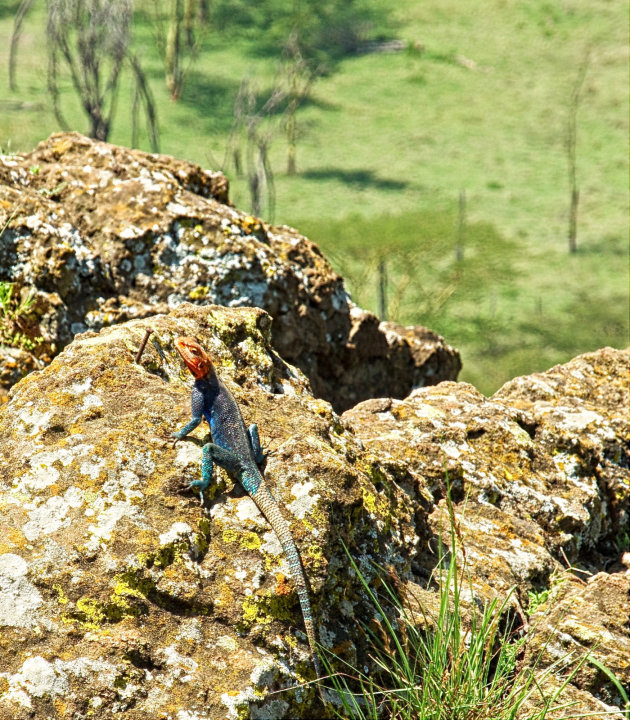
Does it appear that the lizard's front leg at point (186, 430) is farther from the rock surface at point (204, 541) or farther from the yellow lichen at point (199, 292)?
the yellow lichen at point (199, 292)

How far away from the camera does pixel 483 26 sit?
2020 centimetres

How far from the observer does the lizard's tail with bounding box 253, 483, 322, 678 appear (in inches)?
111

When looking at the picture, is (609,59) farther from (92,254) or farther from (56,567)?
(56,567)

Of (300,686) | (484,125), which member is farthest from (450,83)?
(300,686)

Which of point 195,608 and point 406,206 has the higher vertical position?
point 195,608

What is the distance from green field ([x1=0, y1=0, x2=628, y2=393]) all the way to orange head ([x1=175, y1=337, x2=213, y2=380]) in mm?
9876

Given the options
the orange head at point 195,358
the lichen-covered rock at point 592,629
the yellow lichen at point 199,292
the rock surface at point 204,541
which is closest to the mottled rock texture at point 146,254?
the yellow lichen at point 199,292

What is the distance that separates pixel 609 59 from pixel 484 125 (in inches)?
144

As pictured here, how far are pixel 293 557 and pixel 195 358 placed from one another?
36.1 inches

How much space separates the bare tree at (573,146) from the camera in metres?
16.2

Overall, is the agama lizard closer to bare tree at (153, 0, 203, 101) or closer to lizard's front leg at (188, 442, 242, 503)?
lizard's front leg at (188, 442, 242, 503)

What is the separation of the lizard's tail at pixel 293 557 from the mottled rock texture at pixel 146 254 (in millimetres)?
1967

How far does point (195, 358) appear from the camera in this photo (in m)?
3.36

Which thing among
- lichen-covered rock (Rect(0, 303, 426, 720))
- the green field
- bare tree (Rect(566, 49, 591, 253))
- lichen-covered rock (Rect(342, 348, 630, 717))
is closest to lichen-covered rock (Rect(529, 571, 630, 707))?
lichen-covered rock (Rect(342, 348, 630, 717))
